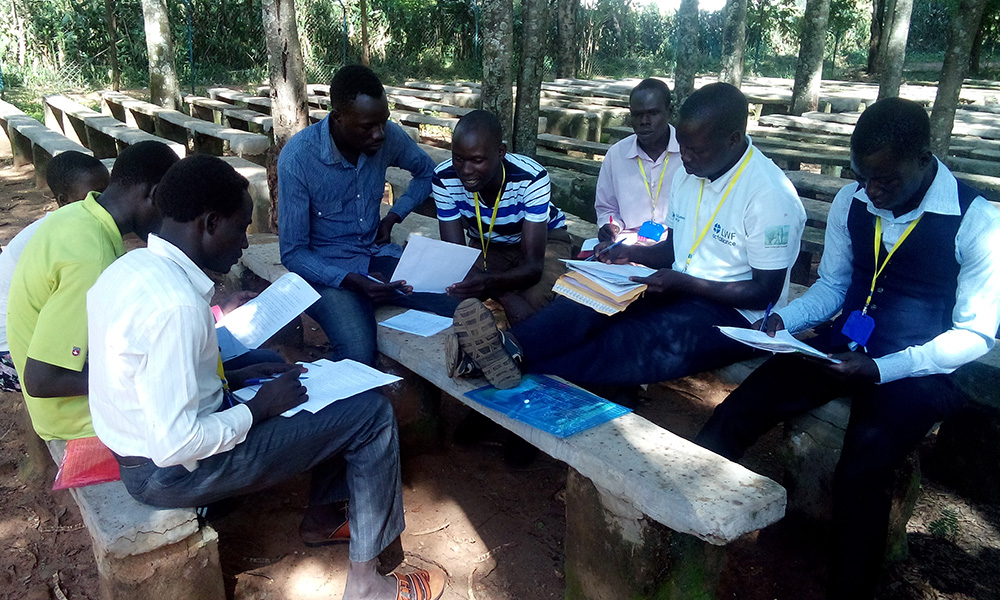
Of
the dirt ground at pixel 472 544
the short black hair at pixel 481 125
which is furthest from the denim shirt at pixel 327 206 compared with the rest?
the dirt ground at pixel 472 544

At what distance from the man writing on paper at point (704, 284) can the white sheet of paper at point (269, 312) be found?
33.7 inches

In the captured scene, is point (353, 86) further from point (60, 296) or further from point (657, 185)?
point (657, 185)

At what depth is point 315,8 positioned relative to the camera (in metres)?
16.4

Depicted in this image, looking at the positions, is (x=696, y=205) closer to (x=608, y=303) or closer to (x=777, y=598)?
(x=608, y=303)

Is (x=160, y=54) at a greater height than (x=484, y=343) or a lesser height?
greater

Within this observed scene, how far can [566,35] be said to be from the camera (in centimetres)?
1462

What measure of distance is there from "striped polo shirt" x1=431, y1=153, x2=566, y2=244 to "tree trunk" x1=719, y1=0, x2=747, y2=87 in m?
6.47


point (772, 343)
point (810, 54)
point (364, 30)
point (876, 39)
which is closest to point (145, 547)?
point (772, 343)

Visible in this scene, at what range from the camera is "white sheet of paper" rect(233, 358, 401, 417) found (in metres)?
2.09

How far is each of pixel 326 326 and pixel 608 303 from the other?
1.20 metres

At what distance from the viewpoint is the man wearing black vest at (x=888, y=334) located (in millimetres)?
2129

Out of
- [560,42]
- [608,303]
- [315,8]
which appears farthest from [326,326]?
[315,8]

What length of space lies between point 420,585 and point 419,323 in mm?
1102

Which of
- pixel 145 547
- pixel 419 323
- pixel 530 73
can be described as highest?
pixel 530 73
